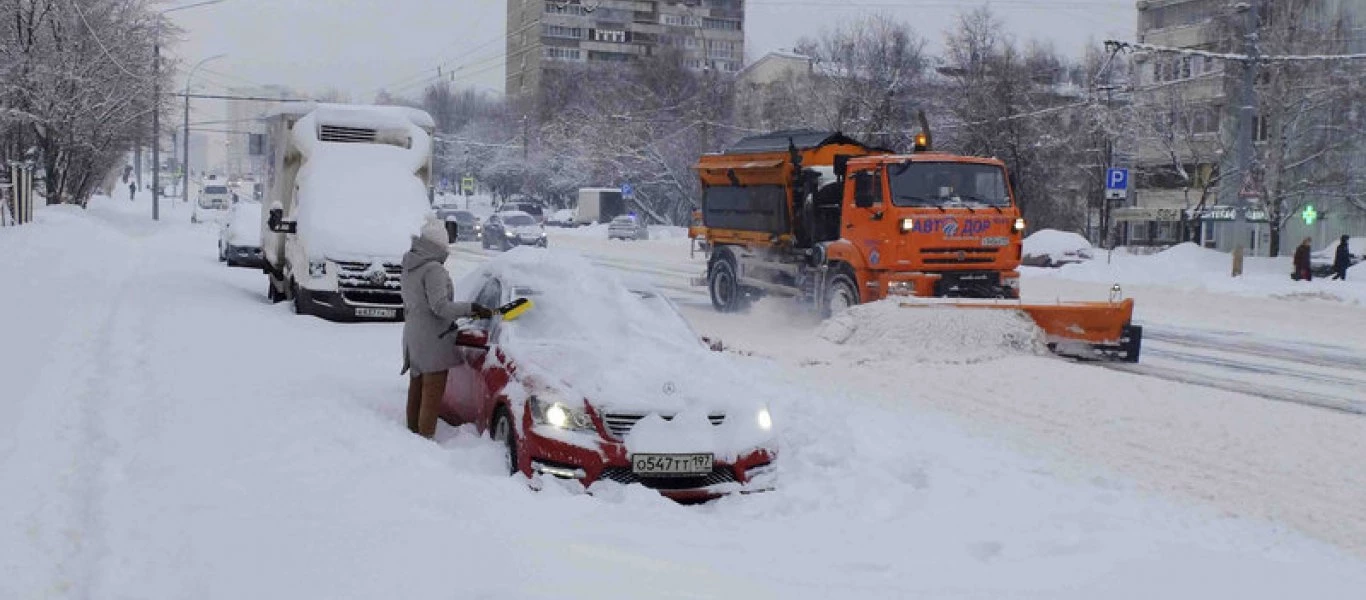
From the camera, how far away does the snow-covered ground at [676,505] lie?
5.77 m

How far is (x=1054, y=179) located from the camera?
5784cm

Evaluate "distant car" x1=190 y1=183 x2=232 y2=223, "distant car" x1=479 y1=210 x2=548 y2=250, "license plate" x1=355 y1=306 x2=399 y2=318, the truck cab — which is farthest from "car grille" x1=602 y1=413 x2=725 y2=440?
"distant car" x1=190 y1=183 x2=232 y2=223

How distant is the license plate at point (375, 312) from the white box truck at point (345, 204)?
0.01m

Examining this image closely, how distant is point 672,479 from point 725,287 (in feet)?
48.1

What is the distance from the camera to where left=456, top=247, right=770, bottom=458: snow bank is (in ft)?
25.0

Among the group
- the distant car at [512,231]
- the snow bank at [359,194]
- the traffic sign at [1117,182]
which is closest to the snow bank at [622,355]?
the snow bank at [359,194]

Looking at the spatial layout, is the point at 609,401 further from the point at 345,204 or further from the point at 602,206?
the point at 602,206

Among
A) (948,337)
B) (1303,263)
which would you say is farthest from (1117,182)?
(948,337)

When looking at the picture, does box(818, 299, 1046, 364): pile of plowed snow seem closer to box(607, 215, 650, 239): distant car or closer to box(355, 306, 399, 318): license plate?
box(355, 306, 399, 318): license plate

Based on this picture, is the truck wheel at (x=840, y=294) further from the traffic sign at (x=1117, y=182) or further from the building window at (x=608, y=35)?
the building window at (x=608, y=35)

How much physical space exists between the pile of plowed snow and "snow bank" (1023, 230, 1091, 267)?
89.6 ft

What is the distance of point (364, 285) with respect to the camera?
56.8 ft

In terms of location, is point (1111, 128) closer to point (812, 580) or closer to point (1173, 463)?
point (1173, 463)

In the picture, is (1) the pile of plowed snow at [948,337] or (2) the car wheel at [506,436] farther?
(1) the pile of plowed snow at [948,337]
